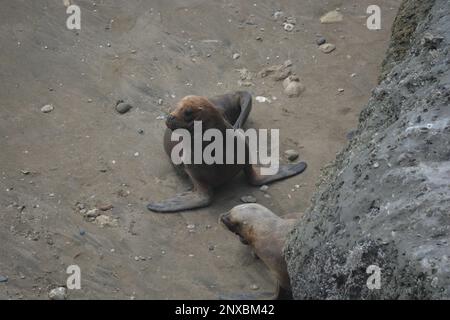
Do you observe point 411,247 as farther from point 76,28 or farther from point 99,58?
point 76,28

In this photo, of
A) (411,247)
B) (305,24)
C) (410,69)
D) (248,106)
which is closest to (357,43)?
(305,24)

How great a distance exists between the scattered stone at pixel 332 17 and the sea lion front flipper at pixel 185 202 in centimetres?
337

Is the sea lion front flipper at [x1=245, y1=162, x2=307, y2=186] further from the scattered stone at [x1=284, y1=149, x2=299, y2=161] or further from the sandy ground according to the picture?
the scattered stone at [x1=284, y1=149, x2=299, y2=161]

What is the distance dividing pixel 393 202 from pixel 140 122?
168 inches

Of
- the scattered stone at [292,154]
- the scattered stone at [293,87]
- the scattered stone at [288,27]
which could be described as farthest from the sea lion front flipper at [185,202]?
the scattered stone at [288,27]

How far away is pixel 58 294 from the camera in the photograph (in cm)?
548

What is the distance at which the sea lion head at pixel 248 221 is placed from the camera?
5762 mm

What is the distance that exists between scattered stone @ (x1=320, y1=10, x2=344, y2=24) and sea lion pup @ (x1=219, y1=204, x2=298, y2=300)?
150 inches

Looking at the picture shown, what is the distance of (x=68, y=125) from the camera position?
7523mm

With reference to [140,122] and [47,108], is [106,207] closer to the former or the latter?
[140,122]

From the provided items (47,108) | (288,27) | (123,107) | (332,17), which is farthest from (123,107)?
(332,17)

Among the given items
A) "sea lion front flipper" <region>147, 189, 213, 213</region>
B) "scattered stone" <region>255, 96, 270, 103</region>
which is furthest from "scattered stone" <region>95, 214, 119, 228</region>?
"scattered stone" <region>255, 96, 270, 103</region>

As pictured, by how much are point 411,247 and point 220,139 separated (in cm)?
331

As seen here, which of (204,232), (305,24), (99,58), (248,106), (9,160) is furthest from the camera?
(305,24)
